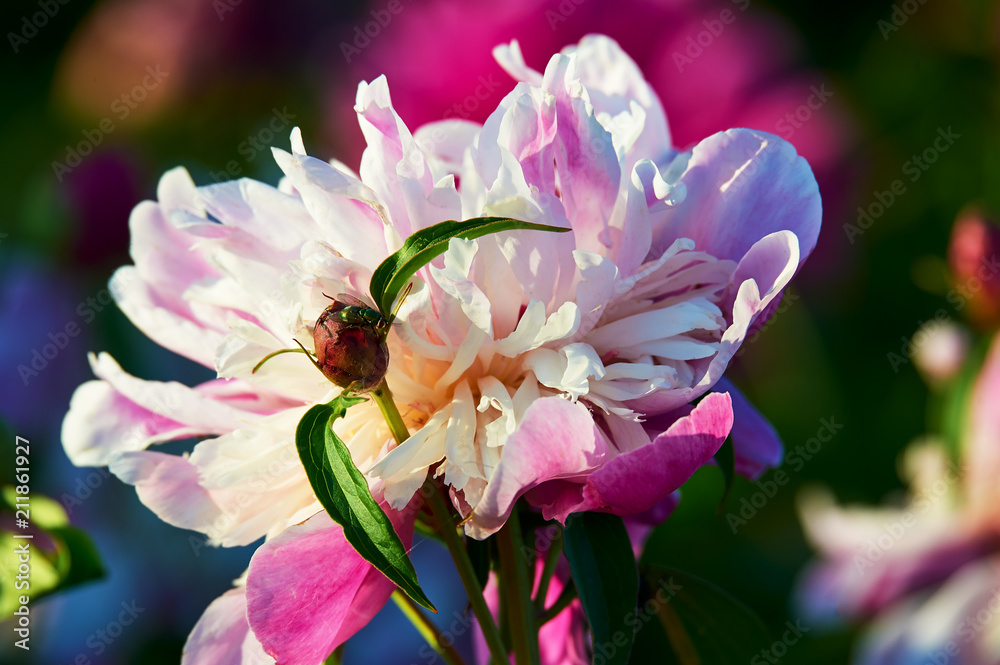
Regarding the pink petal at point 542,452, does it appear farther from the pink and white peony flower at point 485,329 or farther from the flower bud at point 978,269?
the flower bud at point 978,269

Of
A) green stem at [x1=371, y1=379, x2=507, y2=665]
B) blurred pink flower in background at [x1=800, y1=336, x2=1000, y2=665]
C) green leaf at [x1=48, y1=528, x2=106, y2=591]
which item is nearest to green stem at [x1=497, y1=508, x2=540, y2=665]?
green stem at [x1=371, y1=379, x2=507, y2=665]

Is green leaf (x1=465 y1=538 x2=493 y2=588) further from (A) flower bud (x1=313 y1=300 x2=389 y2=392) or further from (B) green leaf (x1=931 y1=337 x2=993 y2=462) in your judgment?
(B) green leaf (x1=931 y1=337 x2=993 y2=462)

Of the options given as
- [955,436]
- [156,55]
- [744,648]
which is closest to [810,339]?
[955,436]

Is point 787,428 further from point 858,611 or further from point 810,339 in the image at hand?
point 858,611

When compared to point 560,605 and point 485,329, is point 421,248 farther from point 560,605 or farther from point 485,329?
point 560,605

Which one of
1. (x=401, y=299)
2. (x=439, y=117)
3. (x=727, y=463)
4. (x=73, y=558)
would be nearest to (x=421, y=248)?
(x=401, y=299)
